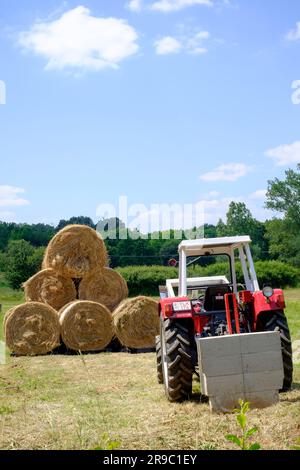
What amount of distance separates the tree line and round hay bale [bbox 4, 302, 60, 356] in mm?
26835

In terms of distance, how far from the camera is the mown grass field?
4828mm

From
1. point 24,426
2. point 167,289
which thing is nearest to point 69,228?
point 167,289

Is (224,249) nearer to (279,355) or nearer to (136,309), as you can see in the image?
(279,355)

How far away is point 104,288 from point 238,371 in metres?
6.14

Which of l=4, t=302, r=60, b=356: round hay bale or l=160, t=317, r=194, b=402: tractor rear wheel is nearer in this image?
l=160, t=317, r=194, b=402: tractor rear wheel

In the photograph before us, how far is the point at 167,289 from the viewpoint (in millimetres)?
7977

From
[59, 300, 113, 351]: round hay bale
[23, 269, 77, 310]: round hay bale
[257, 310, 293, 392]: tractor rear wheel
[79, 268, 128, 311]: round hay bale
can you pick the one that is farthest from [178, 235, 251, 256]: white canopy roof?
[23, 269, 77, 310]: round hay bale

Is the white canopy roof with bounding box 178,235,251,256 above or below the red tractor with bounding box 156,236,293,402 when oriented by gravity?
above

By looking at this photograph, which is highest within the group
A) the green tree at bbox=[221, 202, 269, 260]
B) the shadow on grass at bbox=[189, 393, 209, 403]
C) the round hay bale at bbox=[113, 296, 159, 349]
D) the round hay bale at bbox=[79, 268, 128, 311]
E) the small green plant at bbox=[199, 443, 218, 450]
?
the green tree at bbox=[221, 202, 269, 260]

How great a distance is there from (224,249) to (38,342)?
4.50m

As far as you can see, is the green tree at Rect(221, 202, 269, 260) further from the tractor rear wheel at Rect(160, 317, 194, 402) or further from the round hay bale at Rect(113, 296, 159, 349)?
the tractor rear wheel at Rect(160, 317, 194, 402)

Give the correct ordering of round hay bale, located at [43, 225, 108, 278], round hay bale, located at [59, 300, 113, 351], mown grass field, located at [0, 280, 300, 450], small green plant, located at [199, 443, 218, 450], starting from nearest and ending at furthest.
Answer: small green plant, located at [199, 443, 218, 450]
mown grass field, located at [0, 280, 300, 450]
round hay bale, located at [59, 300, 113, 351]
round hay bale, located at [43, 225, 108, 278]

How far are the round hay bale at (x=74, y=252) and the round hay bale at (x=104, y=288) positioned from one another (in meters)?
0.21

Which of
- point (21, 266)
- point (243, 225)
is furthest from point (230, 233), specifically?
point (21, 266)
